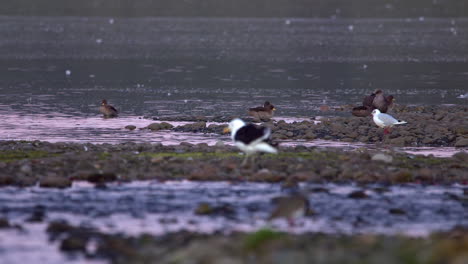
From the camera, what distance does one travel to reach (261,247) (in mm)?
12180

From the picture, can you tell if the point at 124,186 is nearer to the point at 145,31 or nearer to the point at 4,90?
the point at 4,90

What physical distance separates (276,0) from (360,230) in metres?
184

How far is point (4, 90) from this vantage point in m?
47.0

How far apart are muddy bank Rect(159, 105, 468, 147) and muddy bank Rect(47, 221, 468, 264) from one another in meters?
13.8

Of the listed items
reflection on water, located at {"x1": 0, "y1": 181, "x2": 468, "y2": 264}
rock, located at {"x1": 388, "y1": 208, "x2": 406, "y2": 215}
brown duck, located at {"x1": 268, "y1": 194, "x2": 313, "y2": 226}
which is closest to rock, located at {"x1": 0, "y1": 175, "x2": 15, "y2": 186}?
reflection on water, located at {"x1": 0, "y1": 181, "x2": 468, "y2": 264}

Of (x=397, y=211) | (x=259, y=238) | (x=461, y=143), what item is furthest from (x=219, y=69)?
(x=259, y=238)

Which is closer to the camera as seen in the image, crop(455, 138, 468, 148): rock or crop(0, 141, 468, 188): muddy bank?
crop(0, 141, 468, 188): muddy bank

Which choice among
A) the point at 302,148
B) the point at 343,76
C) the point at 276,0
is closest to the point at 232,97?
the point at 343,76

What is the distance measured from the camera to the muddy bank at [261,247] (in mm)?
11195

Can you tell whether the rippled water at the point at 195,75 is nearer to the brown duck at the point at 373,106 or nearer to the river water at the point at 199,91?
the river water at the point at 199,91

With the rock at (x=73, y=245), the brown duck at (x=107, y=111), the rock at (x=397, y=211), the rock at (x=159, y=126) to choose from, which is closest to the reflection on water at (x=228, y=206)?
the rock at (x=397, y=211)

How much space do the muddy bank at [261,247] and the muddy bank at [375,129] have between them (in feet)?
45.4

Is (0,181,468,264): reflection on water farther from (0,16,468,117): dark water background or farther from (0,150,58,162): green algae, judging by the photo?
(0,16,468,117): dark water background

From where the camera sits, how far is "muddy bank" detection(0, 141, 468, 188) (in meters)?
18.6
